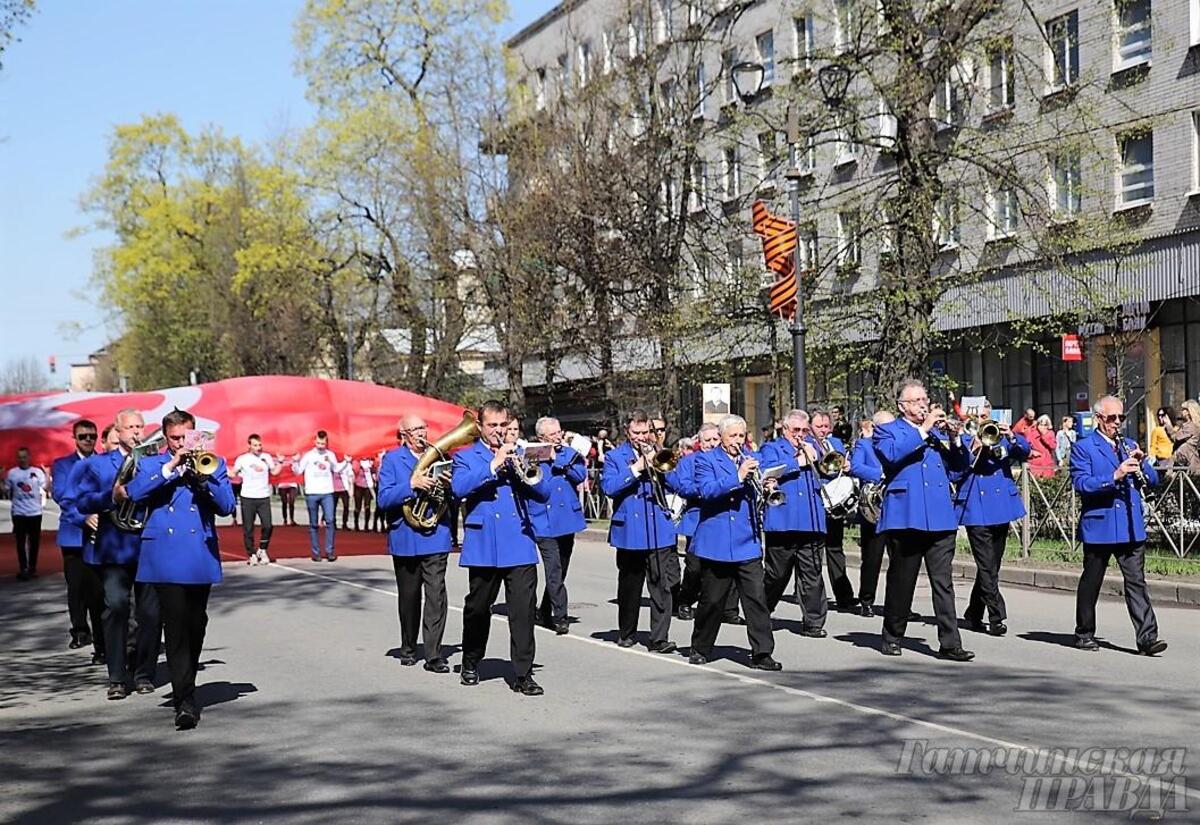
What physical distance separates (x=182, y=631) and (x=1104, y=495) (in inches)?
264

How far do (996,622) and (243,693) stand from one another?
6.09 meters

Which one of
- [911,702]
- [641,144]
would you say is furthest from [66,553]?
[641,144]

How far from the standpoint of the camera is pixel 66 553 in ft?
45.6

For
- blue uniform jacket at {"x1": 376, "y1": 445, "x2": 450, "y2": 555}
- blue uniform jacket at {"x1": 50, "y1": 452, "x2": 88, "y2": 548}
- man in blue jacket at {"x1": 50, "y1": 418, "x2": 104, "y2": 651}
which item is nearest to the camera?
blue uniform jacket at {"x1": 376, "y1": 445, "x2": 450, "y2": 555}

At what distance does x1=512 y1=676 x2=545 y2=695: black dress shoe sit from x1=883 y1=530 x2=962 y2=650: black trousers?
300 cm

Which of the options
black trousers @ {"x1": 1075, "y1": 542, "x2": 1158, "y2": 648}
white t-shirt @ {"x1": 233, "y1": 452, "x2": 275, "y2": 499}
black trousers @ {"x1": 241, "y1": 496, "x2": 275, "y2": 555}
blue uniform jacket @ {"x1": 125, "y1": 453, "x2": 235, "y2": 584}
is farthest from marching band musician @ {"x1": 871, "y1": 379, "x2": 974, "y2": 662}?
white t-shirt @ {"x1": 233, "y1": 452, "x2": 275, "y2": 499}

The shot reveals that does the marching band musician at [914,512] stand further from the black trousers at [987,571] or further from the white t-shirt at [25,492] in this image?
the white t-shirt at [25,492]

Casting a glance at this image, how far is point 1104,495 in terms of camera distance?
11891 millimetres

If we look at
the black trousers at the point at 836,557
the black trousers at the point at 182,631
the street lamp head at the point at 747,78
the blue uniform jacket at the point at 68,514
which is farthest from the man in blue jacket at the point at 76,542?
the street lamp head at the point at 747,78

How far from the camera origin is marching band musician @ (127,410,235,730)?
958cm

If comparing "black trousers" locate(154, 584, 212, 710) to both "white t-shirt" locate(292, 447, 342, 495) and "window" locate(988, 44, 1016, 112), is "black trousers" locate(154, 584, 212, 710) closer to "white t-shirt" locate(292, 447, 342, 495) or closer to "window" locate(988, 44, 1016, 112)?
"white t-shirt" locate(292, 447, 342, 495)

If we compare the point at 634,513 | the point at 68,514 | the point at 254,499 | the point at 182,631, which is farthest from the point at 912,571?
the point at 254,499

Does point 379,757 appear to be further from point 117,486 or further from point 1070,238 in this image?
point 1070,238

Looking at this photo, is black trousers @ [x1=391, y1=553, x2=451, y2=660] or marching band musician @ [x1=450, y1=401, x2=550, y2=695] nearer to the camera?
marching band musician @ [x1=450, y1=401, x2=550, y2=695]
